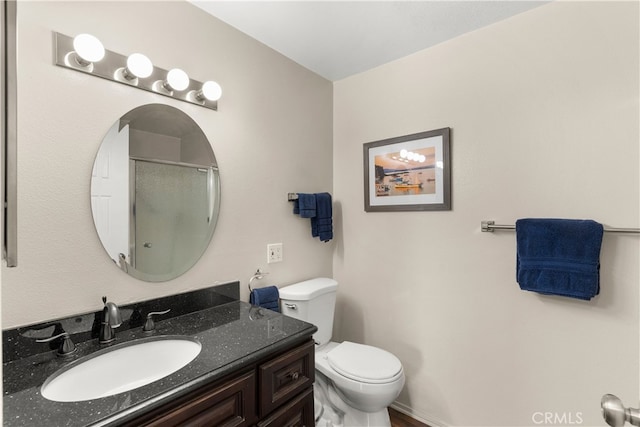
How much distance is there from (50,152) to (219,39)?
3.21ft

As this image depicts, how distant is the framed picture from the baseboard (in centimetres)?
128

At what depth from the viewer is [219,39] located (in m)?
1.66

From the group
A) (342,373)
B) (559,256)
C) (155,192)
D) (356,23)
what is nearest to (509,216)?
(559,256)

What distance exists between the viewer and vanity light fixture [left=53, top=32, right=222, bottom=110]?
1165 millimetres

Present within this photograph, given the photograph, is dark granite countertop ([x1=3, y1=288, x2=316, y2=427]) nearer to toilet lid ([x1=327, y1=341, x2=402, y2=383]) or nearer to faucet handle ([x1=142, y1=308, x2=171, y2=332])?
faucet handle ([x1=142, y1=308, x2=171, y2=332])

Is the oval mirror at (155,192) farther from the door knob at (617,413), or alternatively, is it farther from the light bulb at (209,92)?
the door knob at (617,413)

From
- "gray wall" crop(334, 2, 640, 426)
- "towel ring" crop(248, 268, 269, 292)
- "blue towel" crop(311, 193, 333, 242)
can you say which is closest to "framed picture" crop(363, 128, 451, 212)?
"gray wall" crop(334, 2, 640, 426)

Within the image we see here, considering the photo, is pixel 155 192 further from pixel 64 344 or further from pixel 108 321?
pixel 64 344

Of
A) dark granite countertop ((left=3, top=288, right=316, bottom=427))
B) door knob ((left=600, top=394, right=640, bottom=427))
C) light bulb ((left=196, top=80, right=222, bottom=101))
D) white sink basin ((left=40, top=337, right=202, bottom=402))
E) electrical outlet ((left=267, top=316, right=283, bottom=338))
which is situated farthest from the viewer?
light bulb ((left=196, top=80, right=222, bottom=101))

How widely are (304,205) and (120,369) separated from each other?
1.25 metres

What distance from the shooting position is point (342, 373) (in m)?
1.64

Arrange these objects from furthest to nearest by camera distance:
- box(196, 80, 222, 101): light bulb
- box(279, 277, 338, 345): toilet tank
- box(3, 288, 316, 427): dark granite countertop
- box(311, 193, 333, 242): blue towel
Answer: box(311, 193, 333, 242): blue towel, box(279, 277, 338, 345): toilet tank, box(196, 80, 222, 101): light bulb, box(3, 288, 316, 427): dark granite countertop

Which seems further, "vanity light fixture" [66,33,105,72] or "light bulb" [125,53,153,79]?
"light bulb" [125,53,153,79]

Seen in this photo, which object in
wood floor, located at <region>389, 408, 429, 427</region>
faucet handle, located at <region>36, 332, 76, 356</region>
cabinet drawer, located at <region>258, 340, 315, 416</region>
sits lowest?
wood floor, located at <region>389, 408, 429, 427</region>
